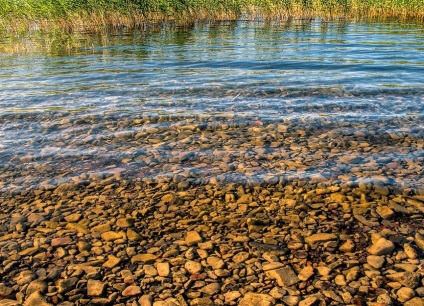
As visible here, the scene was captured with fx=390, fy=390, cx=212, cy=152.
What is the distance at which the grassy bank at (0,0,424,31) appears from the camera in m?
25.2

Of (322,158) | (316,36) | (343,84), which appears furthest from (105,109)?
(316,36)

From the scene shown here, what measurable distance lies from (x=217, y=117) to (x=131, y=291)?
5.50 meters

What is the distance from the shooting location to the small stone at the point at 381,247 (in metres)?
4.20

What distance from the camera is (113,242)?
4574mm

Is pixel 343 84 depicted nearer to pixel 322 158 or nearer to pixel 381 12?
pixel 322 158

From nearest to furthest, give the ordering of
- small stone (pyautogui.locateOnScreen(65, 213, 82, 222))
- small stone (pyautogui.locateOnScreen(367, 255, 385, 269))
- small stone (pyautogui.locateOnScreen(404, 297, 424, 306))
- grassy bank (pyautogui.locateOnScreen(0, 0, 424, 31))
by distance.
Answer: small stone (pyautogui.locateOnScreen(404, 297, 424, 306)), small stone (pyautogui.locateOnScreen(367, 255, 385, 269)), small stone (pyautogui.locateOnScreen(65, 213, 82, 222)), grassy bank (pyautogui.locateOnScreen(0, 0, 424, 31))

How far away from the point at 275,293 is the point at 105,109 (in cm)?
716

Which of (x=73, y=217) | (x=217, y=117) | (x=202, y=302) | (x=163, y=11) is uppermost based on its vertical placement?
(x=163, y=11)

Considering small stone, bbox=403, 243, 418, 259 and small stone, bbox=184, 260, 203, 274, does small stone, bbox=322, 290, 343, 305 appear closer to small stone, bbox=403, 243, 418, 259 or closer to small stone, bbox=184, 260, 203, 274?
small stone, bbox=403, 243, 418, 259

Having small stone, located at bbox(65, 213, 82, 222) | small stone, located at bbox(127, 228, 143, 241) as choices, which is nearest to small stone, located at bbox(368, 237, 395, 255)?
small stone, located at bbox(127, 228, 143, 241)

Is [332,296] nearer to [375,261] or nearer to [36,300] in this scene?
[375,261]

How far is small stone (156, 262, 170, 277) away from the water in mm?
1952

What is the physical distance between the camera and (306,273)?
3.95m

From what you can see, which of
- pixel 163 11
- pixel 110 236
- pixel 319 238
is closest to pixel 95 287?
pixel 110 236
